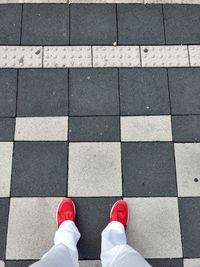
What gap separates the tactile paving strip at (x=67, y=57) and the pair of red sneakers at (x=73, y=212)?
1.42 m

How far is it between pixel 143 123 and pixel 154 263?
1328 millimetres

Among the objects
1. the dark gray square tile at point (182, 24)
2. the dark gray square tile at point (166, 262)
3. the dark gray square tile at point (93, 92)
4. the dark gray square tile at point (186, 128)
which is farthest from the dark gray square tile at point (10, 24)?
the dark gray square tile at point (166, 262)

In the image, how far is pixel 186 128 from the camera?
3.61 metres

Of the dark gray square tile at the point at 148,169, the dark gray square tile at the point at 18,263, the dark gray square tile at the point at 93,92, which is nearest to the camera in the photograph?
the dark gray square tile at the point at 18,263

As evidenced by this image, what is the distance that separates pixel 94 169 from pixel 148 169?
525 millimetres

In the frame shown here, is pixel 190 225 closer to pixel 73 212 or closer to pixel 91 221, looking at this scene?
pixel 91 221

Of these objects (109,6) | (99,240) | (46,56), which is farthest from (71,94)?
(99,240)

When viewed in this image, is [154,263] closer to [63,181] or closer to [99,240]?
[99,240]

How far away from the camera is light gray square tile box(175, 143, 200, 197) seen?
342 cm

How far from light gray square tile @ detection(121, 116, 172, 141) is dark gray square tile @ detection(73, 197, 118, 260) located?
660 mm

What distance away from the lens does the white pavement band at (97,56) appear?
3.79 meters

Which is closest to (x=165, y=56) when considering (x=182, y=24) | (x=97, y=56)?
(x=182, y=24)

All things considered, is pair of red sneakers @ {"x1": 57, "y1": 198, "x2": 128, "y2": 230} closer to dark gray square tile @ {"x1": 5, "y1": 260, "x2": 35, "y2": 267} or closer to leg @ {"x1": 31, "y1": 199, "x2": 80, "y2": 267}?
leg @ {"x1": 31, "y1": 199, "x2": 80, "y2": 267}

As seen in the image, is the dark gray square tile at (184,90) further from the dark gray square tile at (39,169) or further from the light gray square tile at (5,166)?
the light gray square tile at (5,166)
